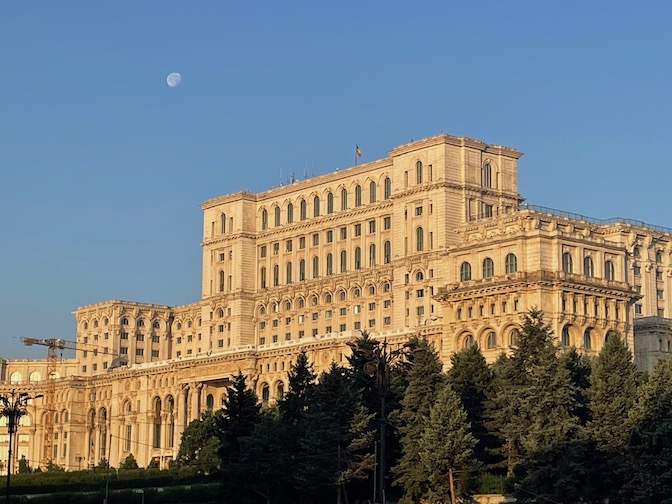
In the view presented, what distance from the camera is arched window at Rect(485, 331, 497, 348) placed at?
396ft

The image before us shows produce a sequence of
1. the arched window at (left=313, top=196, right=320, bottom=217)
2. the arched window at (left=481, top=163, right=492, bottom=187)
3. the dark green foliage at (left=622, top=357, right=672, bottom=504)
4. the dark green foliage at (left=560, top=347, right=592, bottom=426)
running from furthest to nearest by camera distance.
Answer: the arched window at (left=313, top=196, right=320, bottom=217)
the arched window at (left=481, top=163, right=492, bottom=187)
the dark green foliage at (left=560, top=347, right=592, bottom=426)
the dark green foliage at (left=622, top=357, right=672, bottom=504)

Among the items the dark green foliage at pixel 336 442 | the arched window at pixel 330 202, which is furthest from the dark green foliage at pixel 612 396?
the arched window at pixel 330 202

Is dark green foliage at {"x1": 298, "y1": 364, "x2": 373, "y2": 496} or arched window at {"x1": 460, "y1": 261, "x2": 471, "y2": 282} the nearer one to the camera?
dark green foliage at {"x1": 298, "y1": 364, "x2": 373, "y2": 496}

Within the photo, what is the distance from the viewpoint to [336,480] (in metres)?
85.0

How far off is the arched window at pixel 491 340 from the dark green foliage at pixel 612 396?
35.8 meters

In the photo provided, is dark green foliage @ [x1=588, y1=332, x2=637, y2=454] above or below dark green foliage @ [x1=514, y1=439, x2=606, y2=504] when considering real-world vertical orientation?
above

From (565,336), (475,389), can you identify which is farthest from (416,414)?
(565,336)

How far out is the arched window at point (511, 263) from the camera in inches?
4813

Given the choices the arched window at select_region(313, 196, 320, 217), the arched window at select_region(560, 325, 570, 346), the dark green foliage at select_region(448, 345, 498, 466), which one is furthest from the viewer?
the arched window at select_region(313, 196, 320, 217)

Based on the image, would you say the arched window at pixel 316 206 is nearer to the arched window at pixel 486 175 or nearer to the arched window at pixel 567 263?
the arched window at pixel 486 175

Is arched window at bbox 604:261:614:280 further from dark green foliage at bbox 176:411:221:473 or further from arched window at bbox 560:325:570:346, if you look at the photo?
dark green foliage at bbox 176:411:221:473

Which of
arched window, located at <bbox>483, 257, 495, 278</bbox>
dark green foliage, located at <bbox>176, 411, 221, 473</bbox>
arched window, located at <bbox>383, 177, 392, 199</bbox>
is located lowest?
dark green foliage, located at <bbox>176, 411, 221, 473</bbox>

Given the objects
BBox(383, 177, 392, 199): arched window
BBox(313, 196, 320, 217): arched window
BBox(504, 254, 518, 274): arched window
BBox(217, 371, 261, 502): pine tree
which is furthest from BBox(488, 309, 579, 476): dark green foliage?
BBox(313, 196, 320, 217): arched window

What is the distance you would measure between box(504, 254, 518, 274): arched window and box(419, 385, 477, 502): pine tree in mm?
41147
